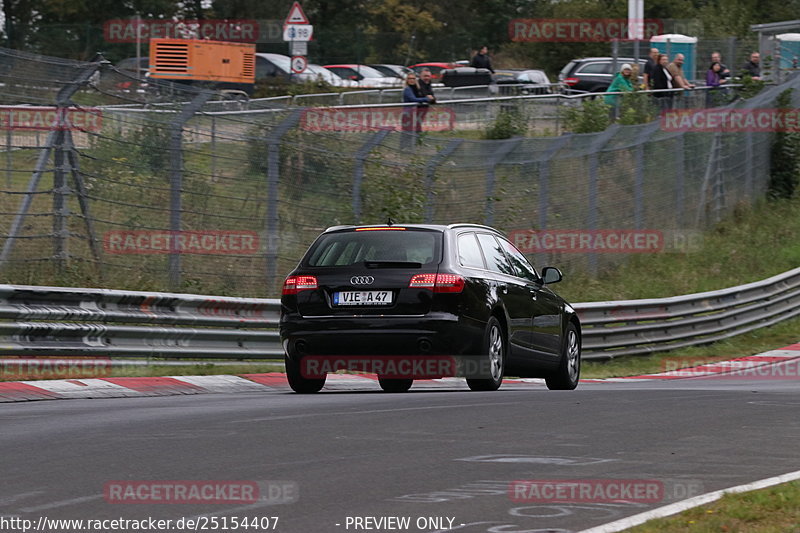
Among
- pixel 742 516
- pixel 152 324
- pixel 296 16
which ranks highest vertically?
pixel 296 16

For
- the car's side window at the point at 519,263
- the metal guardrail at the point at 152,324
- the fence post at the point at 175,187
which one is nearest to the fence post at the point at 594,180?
the metal guardrail at the point at 152,324

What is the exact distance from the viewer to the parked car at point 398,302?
1222 cm

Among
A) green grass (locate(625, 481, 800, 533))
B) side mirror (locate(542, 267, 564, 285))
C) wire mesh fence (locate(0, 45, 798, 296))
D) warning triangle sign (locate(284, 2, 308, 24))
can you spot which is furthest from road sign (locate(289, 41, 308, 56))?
green grass (locate(625, 481, 800, 533))

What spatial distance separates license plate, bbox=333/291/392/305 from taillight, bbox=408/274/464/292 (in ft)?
0.76

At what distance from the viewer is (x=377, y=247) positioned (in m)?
12.6

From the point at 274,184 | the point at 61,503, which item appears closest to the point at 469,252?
the point at 274,184

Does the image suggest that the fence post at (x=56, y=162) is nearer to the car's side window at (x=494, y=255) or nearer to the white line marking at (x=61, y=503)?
the car's side window at (x=494, y=255)

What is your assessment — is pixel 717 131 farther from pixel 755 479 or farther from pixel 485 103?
pixel 755 479

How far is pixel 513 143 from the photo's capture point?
22.4 meters

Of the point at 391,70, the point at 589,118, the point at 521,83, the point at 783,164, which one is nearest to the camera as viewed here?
the point at 589,118

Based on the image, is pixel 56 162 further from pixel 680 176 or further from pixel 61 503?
pixel 680 176

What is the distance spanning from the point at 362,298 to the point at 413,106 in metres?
13.7

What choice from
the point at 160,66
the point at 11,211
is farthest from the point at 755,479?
the point at 160,66

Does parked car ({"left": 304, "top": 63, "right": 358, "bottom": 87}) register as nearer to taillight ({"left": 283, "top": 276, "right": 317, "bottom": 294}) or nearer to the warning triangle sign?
the warning triangle sign
